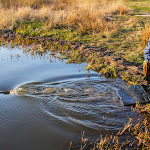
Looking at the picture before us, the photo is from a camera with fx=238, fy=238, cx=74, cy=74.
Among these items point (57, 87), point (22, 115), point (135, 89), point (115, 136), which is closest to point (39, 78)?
point (57, 87)

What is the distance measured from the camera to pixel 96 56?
25.3 ft

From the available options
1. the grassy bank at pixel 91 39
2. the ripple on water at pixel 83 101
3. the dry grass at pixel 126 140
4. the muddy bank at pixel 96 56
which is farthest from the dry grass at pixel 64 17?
the dry grass at pixel 126 140

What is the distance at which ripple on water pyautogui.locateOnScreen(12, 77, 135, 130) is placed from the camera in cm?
429

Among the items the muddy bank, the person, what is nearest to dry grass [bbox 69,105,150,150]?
the person

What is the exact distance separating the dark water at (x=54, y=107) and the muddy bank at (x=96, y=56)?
369mm

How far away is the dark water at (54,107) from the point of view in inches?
151

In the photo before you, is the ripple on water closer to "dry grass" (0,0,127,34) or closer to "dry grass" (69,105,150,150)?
"dry grass" (69,105,150,150)

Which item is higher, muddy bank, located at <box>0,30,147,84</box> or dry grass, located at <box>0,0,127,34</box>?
dry grass, located at <box>0,0,127,34</box>

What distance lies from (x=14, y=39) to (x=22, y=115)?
6866 mm

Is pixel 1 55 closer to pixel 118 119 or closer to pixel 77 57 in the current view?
pixel 77 57

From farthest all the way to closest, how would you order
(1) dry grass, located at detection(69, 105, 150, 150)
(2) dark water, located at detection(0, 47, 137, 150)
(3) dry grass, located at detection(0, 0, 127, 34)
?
A: (3) dry grass, located at detection(0, 0, 127, 34)
(2) dark water, located at detection(0, 47, 137, 150)
(1) dry grass, located at detection(69, 105, 150, 150)

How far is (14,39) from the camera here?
420 inches

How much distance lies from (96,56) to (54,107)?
3.41 metres

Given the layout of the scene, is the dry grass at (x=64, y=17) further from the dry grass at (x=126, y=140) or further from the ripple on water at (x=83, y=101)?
the dry grass at (x=126, y=140)
